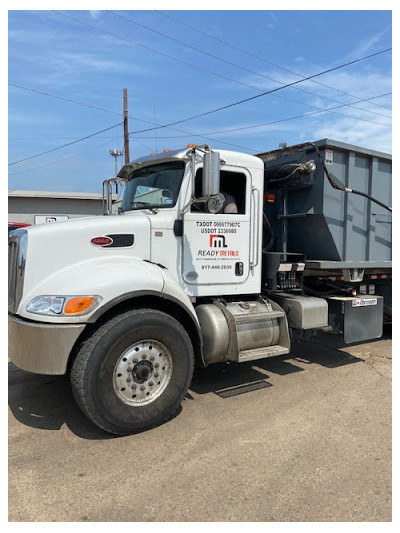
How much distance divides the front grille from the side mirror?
69.7 inches

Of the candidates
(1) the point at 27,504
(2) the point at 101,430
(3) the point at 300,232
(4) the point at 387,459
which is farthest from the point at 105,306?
(3) the point at 300,232

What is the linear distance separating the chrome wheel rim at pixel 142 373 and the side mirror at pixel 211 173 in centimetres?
155

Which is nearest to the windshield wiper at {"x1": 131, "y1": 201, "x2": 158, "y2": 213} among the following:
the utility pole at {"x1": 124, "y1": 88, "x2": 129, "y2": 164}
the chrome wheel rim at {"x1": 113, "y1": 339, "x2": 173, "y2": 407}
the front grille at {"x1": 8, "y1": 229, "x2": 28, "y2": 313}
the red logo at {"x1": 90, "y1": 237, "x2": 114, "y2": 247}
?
the red logo at {"x1": 90, "y1": 237, "x2": 114, "y2": 247}

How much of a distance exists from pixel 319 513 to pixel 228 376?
270 cm

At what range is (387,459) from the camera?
334 cm

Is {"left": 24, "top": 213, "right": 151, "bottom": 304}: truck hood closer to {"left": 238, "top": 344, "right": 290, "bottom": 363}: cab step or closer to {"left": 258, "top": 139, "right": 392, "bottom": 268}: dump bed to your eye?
{"left": 238, "top": 344, "right": 290, "bottom": 363}: cab step

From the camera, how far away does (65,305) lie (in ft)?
11.6

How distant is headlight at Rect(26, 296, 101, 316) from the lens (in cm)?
352

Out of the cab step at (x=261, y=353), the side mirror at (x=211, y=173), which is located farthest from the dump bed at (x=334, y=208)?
the side mirror at (x=211, y=173)

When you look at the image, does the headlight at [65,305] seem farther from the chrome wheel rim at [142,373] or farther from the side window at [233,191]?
the side window at [233,191]

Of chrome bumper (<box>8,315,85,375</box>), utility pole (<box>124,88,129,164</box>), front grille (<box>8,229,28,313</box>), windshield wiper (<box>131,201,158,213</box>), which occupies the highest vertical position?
utility pole (<box>124,88,129,164</box>)

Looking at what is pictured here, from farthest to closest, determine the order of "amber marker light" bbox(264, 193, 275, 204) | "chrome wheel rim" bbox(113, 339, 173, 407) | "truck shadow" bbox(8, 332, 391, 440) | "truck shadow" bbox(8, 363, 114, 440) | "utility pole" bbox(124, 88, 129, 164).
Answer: "utility pole" bbox(124, 88, 129, 164)
"amber marker light" bbox(264, 193, 275, 204)
"truck shadow" bbox(8, 332, 391, 440)
"truck shadow" bbox(8, 363, 114, 440)
"chrome wheel rim" bbox(113, 339, 173, 407)

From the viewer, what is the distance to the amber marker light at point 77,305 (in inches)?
138

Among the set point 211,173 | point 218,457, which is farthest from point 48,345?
point 211,173
